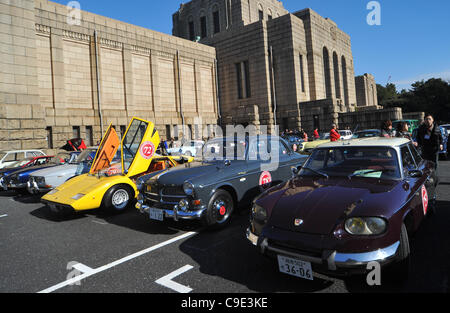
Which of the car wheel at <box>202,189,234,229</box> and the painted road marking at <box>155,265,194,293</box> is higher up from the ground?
the car wheel at <box>202,189,234,229</box>

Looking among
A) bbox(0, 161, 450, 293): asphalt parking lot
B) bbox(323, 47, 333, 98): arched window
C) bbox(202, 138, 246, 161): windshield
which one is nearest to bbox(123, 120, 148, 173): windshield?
bbox(202, 138, 246, 161): windshield

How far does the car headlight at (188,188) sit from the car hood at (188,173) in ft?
0.33

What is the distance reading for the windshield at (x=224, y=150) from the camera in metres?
5.98

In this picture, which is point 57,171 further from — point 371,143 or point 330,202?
point 371,143

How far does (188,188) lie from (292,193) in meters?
1.86

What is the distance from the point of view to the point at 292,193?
3621 mm

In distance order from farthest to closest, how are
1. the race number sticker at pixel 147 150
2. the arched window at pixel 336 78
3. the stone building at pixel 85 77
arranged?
1. the arched window at pixel 336 78
2. the stone building at pixel 85 77
3. the race number sticker at pixel 147 150

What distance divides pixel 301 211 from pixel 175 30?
152ft

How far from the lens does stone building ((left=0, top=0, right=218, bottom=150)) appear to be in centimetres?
1620

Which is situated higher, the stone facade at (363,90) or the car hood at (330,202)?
the stone facade at (363,90)

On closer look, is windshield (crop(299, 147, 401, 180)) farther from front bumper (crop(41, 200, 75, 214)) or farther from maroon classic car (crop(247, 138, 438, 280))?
front bumper (crop(41, 200, 75, 214))

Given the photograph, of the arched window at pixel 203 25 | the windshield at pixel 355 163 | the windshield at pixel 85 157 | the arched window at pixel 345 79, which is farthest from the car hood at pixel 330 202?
the arched window at pixel 203 25

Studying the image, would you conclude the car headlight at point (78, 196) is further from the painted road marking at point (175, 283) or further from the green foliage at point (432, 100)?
the green foliage at point (432, 100)
